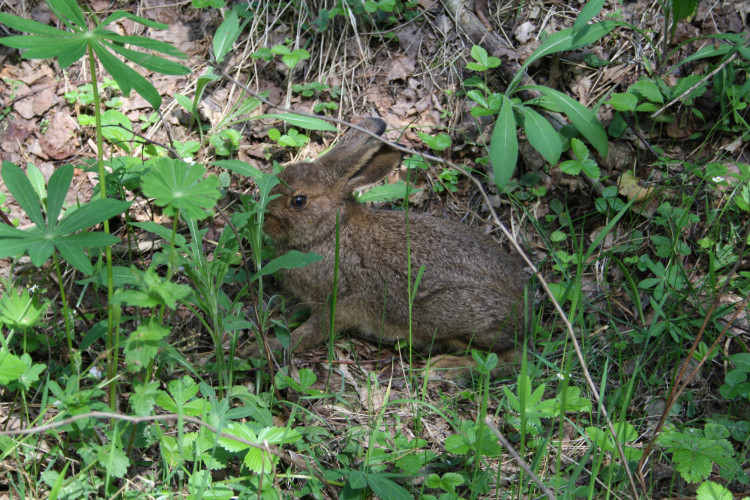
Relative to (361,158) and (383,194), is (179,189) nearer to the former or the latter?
(361,158)

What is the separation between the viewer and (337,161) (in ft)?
16.4

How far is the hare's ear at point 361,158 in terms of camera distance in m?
4.88

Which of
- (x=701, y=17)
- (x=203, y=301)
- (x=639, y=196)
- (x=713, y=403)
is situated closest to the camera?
(x=203, y=301)

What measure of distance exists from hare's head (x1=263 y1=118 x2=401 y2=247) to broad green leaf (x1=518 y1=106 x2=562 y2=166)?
1.01 m

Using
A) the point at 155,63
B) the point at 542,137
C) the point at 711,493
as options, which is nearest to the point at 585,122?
the point at 542,137

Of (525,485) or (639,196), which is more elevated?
(639,196)

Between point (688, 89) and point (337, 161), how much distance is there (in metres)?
2.82

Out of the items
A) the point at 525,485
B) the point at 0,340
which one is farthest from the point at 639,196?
the point at 0,340

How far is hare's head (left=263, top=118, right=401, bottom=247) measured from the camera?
4898 millimetres

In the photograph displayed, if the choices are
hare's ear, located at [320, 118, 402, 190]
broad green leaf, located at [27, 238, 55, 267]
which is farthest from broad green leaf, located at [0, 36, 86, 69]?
hare's ear, located at [320, 118, 402, 190]

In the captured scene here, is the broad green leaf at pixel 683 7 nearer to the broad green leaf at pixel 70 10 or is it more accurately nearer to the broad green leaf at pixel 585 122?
the broad green leaf at pixel 585 122

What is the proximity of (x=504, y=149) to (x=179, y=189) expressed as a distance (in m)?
2.42

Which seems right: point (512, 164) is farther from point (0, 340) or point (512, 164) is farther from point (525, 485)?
point (0, 340)

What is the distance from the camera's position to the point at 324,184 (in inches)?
196
